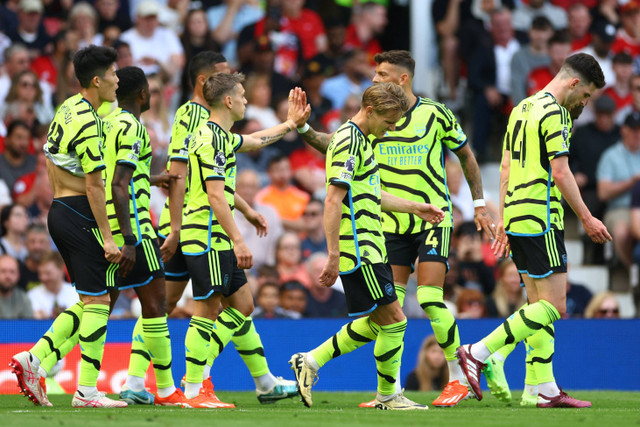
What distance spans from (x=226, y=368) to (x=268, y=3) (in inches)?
271

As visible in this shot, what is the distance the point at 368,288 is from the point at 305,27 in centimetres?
962

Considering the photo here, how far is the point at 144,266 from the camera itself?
344 inches

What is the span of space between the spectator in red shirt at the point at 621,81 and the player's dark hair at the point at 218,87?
897 centimetres

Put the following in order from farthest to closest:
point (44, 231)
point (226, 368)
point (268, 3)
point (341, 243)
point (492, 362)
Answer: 1. point (268, 3)
2. point (44, 231)
3. point (226, 368)
4. point (492, 362)
5. point (341, 243)

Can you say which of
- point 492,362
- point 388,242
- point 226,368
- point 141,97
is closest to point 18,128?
point 226,368

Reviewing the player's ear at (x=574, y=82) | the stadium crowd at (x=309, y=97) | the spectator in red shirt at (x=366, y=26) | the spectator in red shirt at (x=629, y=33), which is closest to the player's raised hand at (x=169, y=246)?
the player's ear at (x=574, y=82)

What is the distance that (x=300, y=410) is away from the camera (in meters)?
8.28

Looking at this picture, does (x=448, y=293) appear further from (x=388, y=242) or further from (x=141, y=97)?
(x=141, y=97)

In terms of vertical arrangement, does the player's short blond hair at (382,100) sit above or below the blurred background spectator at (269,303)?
above

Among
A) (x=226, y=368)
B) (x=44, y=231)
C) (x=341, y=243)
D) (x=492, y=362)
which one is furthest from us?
(x=44, y=231)

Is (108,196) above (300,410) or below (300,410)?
above

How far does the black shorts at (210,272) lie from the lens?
28.0 ft

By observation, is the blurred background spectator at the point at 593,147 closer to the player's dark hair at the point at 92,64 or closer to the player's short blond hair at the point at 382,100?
the player's short blond hair at the point at 382,100

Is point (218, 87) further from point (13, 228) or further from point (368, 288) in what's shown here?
point (13, 228)
